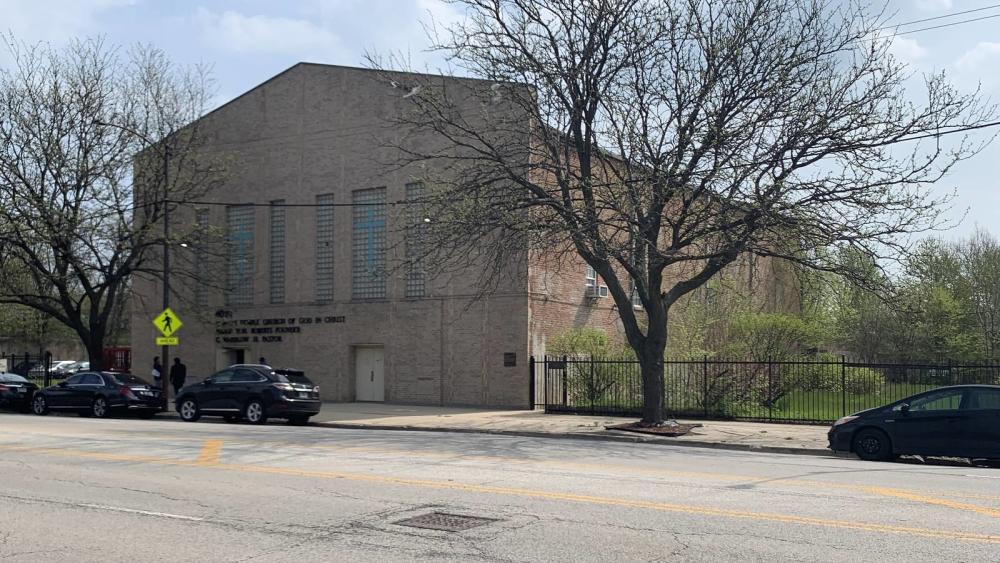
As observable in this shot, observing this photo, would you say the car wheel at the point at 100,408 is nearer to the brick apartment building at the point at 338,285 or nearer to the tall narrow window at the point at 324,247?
the brick apartment building at the point at 338,285

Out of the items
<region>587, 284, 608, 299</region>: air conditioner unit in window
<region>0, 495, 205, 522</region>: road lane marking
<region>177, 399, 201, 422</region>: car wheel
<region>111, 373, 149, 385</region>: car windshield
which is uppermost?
<region>587, 284, 608, 299</region>: air conditioner unit in window

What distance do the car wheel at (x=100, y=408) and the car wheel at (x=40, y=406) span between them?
90.8 inches

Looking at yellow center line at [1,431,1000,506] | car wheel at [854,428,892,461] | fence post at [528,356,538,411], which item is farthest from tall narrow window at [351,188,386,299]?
car wheel at [854,428,892,461]

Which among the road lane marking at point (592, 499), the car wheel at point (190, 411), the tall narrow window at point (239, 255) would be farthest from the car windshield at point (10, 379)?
the road lane marking at point (592, 499)

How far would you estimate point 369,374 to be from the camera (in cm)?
3203

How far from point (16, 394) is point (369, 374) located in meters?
11.8

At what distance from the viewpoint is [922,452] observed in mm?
15836

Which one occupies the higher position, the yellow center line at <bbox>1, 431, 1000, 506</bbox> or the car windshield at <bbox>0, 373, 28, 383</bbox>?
the car windshield at <bbox>0, 373, 28, 383</bbox>

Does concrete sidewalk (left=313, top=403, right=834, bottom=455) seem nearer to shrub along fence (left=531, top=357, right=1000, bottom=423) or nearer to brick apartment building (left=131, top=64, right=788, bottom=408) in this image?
shrub along fence (left=531, top=357, right=1000, bottom=423)

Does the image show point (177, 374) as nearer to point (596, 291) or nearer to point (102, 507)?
point (596, 291)

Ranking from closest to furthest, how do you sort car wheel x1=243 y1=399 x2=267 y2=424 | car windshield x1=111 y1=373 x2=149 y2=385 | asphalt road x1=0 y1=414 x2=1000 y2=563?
asphalt road x1=0 y1=414 x2=1000 y2=563 < car wheel x1=243 y1=399 x2=267 y2=424 < car windshield x1=111 y1=373 x2=149 y2=385

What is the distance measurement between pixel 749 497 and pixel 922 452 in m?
7.28

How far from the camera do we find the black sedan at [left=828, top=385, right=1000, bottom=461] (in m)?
15.4

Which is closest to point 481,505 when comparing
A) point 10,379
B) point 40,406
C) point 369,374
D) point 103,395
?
point 103,395
